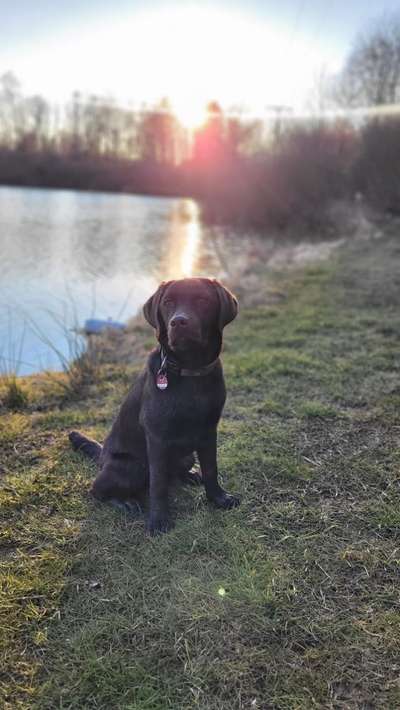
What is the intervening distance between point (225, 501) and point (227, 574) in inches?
25.7

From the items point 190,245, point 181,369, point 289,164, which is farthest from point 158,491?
point 289,164

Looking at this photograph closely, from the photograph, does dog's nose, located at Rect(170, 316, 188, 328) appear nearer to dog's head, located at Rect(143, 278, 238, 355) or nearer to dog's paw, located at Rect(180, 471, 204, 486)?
dog's head, located at Rect(143, 278, 238, 355)

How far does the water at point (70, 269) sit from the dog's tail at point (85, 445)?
5.90 feet

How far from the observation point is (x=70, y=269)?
1318 centimetres

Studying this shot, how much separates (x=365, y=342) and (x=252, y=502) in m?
3.96

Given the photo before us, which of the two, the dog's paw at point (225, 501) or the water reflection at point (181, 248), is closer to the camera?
the dog's paw at point (225, 501)

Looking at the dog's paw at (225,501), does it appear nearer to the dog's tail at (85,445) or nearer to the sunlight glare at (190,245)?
the dog's tail at (85,445)

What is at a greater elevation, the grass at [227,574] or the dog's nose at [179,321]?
the dog's nose at [179,321]

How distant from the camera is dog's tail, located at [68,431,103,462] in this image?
13.3 feet

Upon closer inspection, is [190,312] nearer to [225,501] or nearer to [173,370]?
[173,370]

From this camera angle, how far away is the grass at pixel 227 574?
7.34 ft

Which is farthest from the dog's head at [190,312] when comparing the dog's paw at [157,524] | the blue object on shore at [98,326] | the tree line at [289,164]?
the tree line at [289,164]

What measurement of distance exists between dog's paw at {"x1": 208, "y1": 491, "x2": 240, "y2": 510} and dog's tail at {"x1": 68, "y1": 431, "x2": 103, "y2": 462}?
3.34ft

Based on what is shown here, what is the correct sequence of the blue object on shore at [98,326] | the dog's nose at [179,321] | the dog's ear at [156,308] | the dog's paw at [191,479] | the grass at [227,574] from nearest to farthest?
the grass at [227,574] → the dog's nose at [179,321] → the dog's ear at [156,308] → the dog's paw at [191,479] → the blue object on shore at [98,326]
